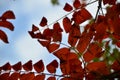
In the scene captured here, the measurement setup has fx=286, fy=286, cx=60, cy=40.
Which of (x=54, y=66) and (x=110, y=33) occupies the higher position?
(x=110, y=33)

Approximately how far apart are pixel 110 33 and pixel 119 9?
239 mm

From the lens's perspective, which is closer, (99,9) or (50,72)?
(50,72)

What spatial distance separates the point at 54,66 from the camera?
7.88 ft

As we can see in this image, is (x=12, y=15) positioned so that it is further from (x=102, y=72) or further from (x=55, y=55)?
(x=102, y=72)

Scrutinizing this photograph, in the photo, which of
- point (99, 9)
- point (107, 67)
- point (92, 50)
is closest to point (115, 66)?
point (107, 67)

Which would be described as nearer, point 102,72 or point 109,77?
point 109,77

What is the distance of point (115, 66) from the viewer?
2.22 metres

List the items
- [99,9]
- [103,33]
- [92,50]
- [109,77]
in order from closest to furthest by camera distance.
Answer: [109,77] → [103,33] → [92,50] → [99,9]

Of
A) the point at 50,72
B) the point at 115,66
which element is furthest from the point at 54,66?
the point at 115,66

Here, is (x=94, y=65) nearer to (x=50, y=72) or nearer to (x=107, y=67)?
(x=107, y=67)

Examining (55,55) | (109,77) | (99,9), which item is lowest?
(109,77)

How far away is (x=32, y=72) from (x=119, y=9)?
0.88m

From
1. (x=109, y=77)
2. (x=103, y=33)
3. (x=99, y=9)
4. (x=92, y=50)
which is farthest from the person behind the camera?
(x=99, y=9)

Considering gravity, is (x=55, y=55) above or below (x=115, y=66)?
above
